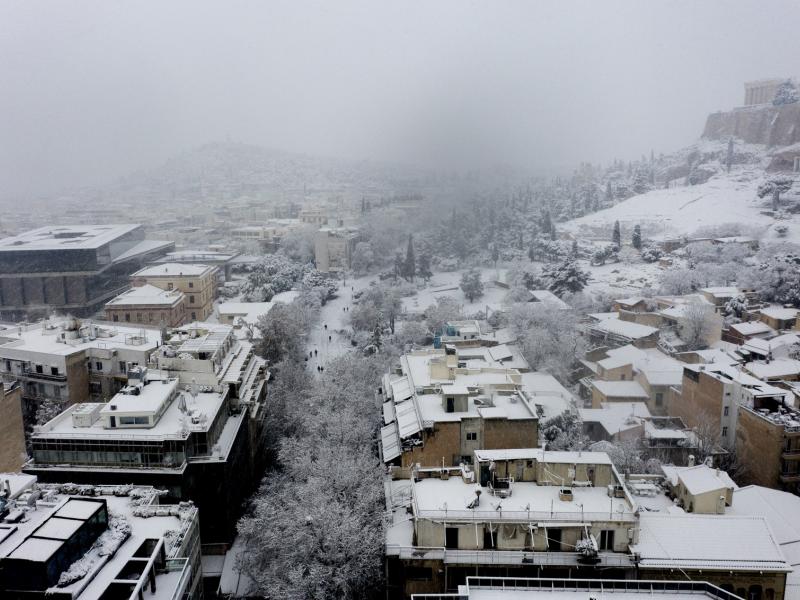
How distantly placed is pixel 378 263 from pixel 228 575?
1718 inches

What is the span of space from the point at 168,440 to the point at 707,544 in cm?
1245

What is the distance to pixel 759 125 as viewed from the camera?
79.6 metres

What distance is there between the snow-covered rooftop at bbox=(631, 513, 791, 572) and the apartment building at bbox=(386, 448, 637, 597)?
1.84ft

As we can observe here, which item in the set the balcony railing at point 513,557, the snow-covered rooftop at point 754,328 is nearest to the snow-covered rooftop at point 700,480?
the balcony railing at point 513,557

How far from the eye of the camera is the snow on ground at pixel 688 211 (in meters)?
60.3

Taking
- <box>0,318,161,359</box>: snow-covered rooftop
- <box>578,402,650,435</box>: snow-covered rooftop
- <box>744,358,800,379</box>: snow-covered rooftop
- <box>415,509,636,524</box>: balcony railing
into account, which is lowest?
<box>578,402,650,435</box>: snow-covered rooftop

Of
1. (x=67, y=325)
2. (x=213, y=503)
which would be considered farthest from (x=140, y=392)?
(x=67, y=325)

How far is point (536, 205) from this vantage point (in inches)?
3201

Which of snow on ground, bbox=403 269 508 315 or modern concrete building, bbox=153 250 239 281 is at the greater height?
modern concrete building, bbox=153 250 239 281

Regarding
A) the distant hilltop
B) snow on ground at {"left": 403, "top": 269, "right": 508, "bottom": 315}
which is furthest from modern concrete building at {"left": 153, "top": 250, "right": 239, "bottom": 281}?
the distant hilltop

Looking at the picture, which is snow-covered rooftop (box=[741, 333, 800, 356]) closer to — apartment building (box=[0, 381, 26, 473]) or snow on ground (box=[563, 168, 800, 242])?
snow on ground (box=[563, 168, 800, 242])

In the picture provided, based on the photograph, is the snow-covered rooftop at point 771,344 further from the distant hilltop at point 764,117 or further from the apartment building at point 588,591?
the distant hilltop at point 764,117

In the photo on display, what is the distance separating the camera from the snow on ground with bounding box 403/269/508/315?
149 ft

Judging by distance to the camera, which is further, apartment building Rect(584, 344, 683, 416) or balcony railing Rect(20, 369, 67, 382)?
apartment building Rect(584, 344, 683, 416)
